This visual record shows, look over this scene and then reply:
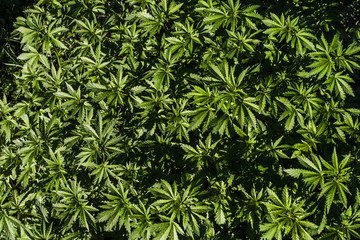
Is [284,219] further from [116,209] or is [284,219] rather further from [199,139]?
[116,209]

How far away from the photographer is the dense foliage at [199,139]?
173 cm

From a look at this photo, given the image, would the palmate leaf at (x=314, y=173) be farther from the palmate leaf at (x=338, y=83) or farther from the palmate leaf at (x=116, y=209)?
the palmate leaf at (x=116, y=209)

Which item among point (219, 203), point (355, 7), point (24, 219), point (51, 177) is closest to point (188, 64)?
point (219, 203)

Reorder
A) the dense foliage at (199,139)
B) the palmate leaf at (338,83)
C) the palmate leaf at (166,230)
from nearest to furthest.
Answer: the palmate leaf at (166,230), the dense foliage at (199,139), the palmate leaf at (338,83)

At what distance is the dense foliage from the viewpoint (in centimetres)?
173

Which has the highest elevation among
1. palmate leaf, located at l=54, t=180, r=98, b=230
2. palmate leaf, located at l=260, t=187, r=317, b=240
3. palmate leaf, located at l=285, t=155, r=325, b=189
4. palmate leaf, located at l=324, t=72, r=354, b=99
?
palmate leaf, located at l=324, t=72, r=354, b=99

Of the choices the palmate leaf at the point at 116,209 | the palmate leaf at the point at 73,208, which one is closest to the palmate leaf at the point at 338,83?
the palmate leaf at the point at 116,209

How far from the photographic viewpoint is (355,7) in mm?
3656

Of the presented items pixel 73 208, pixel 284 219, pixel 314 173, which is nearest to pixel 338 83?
pixel 314 173

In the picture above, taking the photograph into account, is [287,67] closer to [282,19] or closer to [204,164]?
[282,19]

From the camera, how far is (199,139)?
6.80ft

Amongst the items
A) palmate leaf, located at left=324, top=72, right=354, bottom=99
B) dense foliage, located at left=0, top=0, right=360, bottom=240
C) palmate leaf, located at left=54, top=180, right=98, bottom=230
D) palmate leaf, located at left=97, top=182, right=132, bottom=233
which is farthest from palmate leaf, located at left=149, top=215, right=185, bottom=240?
palmate leaf, located at left=324, top=72, right=354, bottom=99

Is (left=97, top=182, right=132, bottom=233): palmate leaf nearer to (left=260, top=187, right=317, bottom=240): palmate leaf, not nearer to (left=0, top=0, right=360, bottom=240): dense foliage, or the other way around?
(left=0, top=0, right=360, bottom=240): dense foliage

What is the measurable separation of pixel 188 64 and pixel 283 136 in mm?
959
